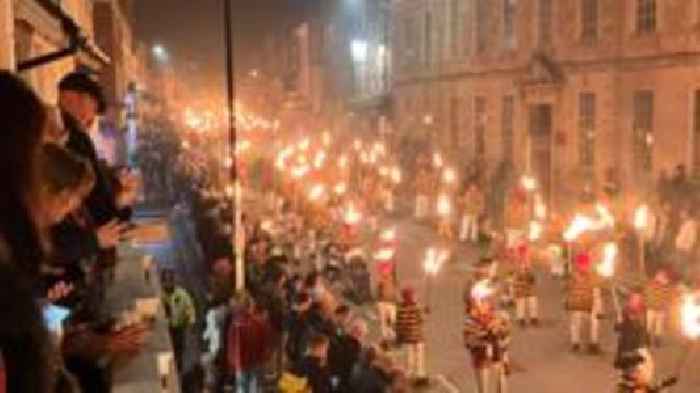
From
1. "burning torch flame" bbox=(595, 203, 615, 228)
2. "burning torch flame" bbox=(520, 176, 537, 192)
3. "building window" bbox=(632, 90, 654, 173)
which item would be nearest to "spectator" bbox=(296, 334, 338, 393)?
"burning torch flame" bbox=(595, 203, 615, 228)

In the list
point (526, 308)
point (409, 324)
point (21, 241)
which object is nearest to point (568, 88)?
point (526, 308)

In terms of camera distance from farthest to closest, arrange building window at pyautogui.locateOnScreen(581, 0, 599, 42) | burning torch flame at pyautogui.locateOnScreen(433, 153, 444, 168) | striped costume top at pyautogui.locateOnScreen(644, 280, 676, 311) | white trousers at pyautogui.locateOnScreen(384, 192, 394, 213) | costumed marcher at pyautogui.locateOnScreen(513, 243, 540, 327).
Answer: burning torch flame at pyautogui.locateOnScreen(433, 153, 444, 168)
white trousers at pyautogui.locateOnScreen(384, 192, 394, 213)
building window at pyautogui.locateOnScreen(581, 0, 599, 42)
costumed marcher at pyautogui.locateOnScreen(513, 243, 540, 327)
striped costume top at pyautogui.locateOnScreen(644, 280, 676, 311)

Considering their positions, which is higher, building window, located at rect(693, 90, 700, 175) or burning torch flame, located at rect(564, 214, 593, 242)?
building window, located at rect(693, 90, 700, 175)

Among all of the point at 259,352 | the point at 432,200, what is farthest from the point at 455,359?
the point at 432,200

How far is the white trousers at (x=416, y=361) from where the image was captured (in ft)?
54.5

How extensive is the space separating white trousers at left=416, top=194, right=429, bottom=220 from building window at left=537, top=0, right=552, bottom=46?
20.1 feet

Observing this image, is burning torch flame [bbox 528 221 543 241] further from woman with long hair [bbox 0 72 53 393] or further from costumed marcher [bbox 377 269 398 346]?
woman with long hair [bbox 0 72 53 393]

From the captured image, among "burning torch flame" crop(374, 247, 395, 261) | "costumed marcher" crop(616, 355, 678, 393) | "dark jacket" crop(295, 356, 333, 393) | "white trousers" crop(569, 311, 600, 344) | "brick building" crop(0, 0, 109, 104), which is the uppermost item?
"brick building" crop(0, 0, 109, 104)

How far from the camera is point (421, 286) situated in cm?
2486

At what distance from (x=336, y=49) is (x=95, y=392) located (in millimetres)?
70526

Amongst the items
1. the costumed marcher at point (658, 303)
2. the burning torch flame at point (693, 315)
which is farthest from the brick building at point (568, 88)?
the burning torch flame at point (693, 315)

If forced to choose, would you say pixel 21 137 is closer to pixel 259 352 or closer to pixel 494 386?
pixel 259 352

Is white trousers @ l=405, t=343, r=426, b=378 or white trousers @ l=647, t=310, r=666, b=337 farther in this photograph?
white trousers @ l=647, t=310, r=666, b=337

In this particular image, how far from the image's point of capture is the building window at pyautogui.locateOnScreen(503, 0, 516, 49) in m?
37.5
